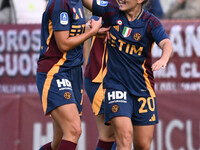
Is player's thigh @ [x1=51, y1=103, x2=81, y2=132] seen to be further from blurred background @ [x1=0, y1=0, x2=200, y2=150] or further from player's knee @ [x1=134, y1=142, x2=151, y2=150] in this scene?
blurred background @ [x1=0, y1=0, x2=200, y2=150]

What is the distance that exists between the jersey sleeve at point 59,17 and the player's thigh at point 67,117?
2.50ft

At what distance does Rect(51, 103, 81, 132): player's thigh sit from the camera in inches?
200

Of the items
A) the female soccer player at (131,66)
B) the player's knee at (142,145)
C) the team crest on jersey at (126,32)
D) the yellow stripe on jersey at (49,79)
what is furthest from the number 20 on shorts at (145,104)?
the yellow stripe on jersey at (49,79)

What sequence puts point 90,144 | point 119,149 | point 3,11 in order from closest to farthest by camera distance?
point 119,149 < point 90,144 < point 3,11

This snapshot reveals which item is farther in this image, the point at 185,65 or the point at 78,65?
the point at 185,65

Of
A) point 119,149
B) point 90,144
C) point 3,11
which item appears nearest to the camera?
point 119,149

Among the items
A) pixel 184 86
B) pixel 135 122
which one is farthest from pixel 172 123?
pixel 135 122

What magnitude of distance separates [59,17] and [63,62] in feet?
1.53

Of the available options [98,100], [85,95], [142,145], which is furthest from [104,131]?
[85,95]

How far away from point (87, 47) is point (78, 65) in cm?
284

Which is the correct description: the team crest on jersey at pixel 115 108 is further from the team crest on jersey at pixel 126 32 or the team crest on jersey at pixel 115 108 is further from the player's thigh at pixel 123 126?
the team crest on jersey at pixel 126 32

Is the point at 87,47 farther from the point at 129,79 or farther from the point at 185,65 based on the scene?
the point at 129,79

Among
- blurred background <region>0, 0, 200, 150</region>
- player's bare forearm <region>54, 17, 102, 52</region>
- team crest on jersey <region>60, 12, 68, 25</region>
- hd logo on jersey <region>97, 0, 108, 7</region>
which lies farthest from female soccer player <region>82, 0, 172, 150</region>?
blurred background <region>0, 0, 200, 150</region>

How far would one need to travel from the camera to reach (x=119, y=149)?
17.0 feet
